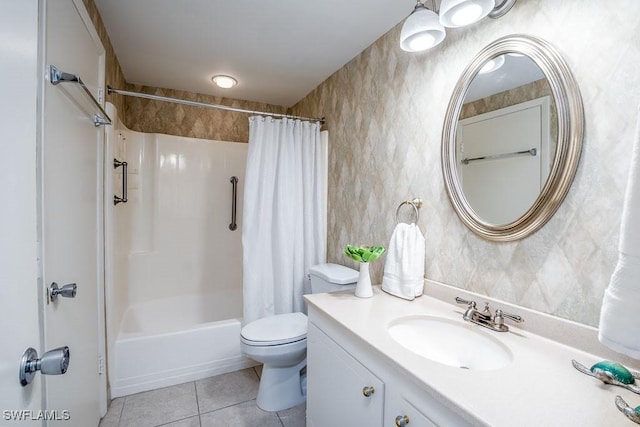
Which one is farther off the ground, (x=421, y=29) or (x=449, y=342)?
(x=421, y=29)

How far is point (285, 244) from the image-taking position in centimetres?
225

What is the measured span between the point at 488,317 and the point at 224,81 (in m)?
2.60

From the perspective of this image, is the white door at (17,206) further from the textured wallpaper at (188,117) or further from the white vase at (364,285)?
the textured wallpaper at (188,117)

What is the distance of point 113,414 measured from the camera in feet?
5.79

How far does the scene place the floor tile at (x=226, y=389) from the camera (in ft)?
6.21

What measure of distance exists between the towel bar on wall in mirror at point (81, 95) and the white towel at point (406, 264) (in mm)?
1509

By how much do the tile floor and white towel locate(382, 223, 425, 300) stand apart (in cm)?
104

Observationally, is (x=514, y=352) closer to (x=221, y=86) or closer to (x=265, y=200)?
(x=265, y=200)

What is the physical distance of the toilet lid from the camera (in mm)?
1722

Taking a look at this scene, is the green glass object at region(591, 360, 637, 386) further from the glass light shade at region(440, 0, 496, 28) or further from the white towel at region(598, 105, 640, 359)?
the glass light shade at region(440, 0, 496, 28)

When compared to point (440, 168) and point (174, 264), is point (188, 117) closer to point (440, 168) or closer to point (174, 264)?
point (174, 264)

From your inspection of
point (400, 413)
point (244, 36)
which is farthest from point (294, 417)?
point (244, 36)

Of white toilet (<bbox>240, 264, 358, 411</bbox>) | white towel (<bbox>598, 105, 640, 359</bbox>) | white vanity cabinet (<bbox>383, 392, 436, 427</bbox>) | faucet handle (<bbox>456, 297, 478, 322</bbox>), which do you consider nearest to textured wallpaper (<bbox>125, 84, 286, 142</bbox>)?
white toilet (<bbox>240, 264, 358, 411</bbox>)

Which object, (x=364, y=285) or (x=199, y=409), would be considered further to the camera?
(x=199, y=409)
